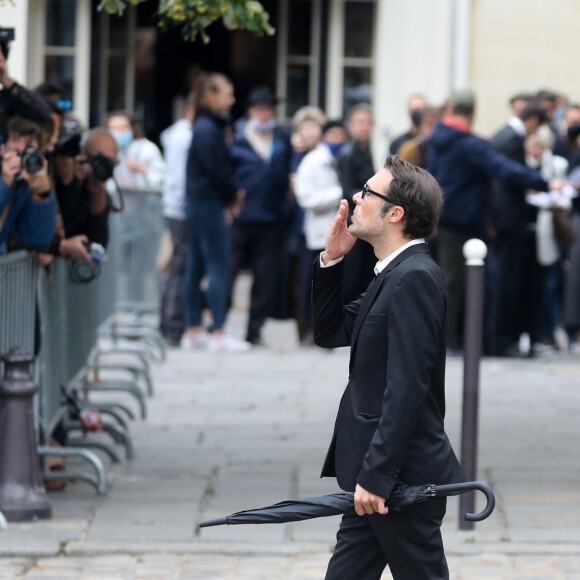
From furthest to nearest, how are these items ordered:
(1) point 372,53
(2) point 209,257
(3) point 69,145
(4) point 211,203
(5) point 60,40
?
(1) point 372,53
(5) point 60,40
(2) point 209,257
(4) point 211,203
(3) point 69,145

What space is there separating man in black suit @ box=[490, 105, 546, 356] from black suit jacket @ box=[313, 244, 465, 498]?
7800mm

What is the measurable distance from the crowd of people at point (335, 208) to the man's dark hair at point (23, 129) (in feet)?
14.2

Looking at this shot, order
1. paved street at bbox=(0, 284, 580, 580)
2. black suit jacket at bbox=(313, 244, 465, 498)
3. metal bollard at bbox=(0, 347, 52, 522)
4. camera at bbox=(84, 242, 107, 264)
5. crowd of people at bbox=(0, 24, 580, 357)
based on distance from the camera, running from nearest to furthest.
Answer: black suit jacket at bbox=(313, 244, 465, 498)
paved street at bbox=(0, 284, 580, 580)
metal bollard at bbox=(0, 347, 52, 522)
camera at bbox=(84, 242, 107, 264)
crowd of people at bbox=(0, 24, 580, 357)

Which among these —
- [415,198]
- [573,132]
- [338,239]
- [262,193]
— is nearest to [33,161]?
[338,239]

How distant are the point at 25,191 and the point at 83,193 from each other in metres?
1.34

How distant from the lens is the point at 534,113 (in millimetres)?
11875

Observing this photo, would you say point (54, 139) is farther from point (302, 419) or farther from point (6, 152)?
point (302, 419)

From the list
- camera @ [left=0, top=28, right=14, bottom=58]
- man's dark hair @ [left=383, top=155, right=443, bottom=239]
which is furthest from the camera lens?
man's dark hair @ [left=383, top=155, right=443, bottom=239]

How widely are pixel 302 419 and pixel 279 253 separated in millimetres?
3503

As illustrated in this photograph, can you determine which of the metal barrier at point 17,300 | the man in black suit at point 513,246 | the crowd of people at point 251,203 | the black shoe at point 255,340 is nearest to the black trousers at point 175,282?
the crowd of people at point 251,203

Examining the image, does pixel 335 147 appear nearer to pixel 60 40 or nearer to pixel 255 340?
pixel 255 340

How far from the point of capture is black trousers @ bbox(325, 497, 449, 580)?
414 cm

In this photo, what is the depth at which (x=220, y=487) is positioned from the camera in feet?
24.0

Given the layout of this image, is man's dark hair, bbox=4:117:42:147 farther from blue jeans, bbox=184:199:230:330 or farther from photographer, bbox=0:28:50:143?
blue jeans, bbox=184:199:230:330
